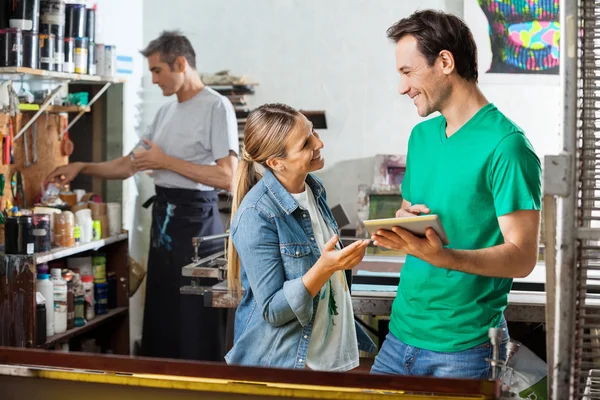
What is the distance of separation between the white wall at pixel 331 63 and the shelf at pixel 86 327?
1.72 m

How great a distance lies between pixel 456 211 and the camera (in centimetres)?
199

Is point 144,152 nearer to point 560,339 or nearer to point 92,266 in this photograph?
point 92,266

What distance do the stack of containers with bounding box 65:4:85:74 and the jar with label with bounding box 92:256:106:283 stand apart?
1.04 metres

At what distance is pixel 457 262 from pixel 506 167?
0.25m

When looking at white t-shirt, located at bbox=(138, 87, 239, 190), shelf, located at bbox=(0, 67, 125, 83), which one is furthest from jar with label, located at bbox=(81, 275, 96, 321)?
shelf, located at bbox=(0, 67, 125, 83)

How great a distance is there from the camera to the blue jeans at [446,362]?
1.97 meters

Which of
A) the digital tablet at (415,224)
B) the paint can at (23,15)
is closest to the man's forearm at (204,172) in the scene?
the paint can at (23,15)

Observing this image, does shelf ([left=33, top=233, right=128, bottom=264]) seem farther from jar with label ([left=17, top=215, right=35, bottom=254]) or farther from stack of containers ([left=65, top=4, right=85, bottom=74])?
stack of containers ([left=65, top=4, right=85, bottom=74])

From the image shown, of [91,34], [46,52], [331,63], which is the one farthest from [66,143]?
[331,63]

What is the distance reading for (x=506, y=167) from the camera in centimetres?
189

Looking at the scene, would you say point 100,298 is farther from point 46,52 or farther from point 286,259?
point 286,259

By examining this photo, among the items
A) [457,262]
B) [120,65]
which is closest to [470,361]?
[457,262]

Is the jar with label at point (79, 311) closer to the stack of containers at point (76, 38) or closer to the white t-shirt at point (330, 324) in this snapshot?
the stack of containers at point (76, 38)

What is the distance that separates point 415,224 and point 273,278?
0.48 meters
